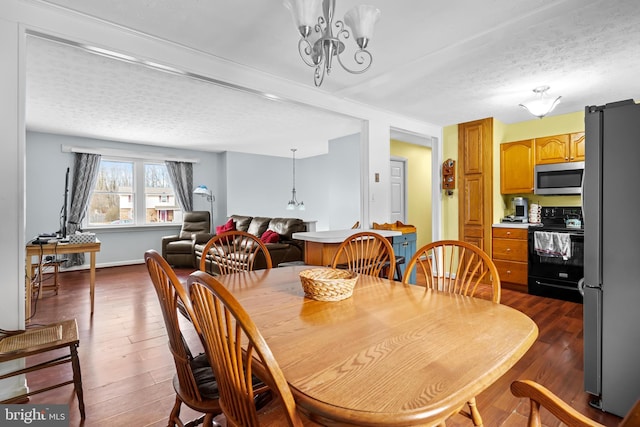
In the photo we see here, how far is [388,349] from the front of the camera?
88 cm

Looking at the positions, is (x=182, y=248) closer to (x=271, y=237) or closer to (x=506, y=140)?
(x=271, y=237)

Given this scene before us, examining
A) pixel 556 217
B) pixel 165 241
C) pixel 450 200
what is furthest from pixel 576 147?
pixel 165 241

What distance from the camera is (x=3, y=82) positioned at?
71.1 inches

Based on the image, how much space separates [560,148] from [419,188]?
8.53 ft

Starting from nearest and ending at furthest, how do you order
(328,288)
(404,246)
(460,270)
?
(328,288) → (460,270) → (404,246)

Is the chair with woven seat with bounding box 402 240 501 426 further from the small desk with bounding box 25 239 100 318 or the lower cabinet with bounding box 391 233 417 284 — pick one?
the small desk with bounding box 25 239 100 318

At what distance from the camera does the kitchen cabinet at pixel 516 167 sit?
431 cm

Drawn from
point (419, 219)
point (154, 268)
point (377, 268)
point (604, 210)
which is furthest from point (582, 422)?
point (419, 219)

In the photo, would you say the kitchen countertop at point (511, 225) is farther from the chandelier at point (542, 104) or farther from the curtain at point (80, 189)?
the curtain at point (80, 189)

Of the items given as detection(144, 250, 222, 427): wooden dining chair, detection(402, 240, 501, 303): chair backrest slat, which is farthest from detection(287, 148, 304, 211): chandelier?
detection(144, 250, 222, 427): wooden dining chair

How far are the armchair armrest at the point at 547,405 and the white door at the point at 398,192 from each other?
5.30 meters

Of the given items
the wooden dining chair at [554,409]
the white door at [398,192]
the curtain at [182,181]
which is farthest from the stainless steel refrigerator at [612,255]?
the curtain at [182,181]

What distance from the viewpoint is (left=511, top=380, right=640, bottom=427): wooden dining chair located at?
1.69 feet

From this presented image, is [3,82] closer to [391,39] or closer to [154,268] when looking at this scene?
[154,268]
